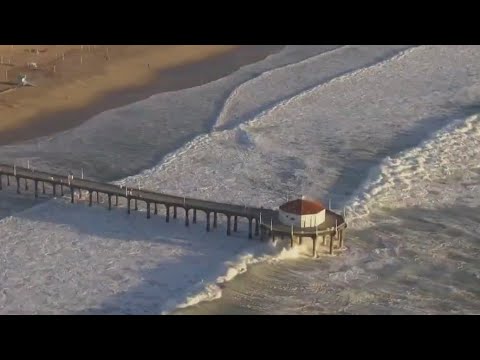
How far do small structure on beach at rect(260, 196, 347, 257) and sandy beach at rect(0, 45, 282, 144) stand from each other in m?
12.7

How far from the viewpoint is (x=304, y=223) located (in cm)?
2534

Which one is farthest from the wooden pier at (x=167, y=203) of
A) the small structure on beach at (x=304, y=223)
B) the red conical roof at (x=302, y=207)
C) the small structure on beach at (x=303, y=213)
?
the red conical roof at (x=302, y=207)

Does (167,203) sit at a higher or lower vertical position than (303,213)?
lower

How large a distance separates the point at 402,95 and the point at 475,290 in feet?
56.0

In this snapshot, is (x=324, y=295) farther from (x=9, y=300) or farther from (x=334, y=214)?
(x=9, y=300)

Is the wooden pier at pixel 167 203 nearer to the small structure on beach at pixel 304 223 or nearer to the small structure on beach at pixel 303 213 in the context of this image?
the small structure on beach at pixel 304 223

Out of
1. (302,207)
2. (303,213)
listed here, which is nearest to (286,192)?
(302,207)

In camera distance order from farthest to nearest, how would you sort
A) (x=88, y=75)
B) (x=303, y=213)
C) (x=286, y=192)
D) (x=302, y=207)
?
(x=88, y=75) < (x=286, y=192) < (x=302, y=207) < (x=303, y=213)

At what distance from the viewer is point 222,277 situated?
23969 millimetres

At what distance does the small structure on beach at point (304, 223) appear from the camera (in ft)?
82.7

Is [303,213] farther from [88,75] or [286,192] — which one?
[88,75]

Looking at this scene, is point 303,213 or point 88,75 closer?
point 303,213

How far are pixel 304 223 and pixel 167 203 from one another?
174 inches

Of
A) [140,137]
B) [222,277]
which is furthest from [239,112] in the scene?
[222,277]
